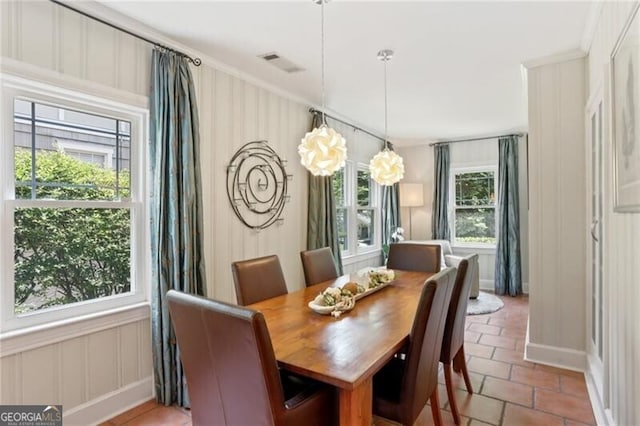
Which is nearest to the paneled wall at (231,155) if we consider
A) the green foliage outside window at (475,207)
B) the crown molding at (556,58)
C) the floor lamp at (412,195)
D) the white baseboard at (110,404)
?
the white baseboard at (110,404)

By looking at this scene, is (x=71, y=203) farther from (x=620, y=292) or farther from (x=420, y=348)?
(x=620, y=292)

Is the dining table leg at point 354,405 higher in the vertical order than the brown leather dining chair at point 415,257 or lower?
lower

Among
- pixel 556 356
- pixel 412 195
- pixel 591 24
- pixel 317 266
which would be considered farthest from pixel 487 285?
pixel 591 24

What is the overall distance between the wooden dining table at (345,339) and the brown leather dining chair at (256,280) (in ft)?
0.53

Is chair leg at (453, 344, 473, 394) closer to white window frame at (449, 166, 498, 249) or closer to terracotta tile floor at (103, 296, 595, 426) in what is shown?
terracotta tile floor at (103, 296, 595, 426)

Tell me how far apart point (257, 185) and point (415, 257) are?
172 centimetres

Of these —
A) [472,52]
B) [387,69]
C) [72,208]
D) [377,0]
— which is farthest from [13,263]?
[472,52]

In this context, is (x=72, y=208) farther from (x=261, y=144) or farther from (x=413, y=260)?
(x=413, y=260)

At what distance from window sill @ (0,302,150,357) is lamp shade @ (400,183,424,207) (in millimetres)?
4823

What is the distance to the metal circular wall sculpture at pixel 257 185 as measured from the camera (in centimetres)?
322

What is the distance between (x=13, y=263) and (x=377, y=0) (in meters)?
2.58

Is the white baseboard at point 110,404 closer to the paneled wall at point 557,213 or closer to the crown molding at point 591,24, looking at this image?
the paneled wall at point 557,213

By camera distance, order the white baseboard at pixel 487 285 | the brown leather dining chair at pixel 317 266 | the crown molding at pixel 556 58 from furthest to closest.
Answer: the white baseboard at pixel 487 285, the brown leather dining chair at pixel 317 266, the crown molding at pixel 556 58

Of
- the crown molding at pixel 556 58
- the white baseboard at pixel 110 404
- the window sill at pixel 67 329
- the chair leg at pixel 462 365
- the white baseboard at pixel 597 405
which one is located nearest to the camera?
the window sill at pixel 67 329
